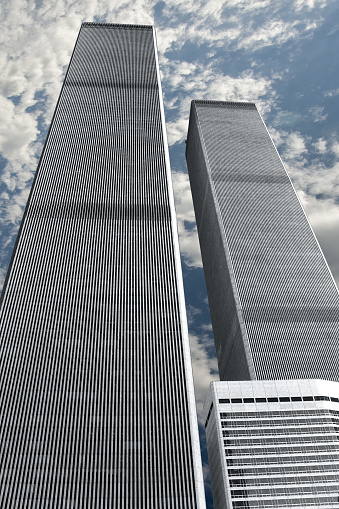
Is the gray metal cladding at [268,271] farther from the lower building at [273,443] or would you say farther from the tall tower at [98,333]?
the tall tower at [98,333]

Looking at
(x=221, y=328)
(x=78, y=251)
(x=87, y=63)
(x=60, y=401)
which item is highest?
(x=87, y=63)

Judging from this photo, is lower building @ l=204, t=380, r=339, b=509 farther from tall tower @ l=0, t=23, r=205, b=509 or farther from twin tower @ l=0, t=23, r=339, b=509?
tall tower @ l=0, t=23, r=205, b=509

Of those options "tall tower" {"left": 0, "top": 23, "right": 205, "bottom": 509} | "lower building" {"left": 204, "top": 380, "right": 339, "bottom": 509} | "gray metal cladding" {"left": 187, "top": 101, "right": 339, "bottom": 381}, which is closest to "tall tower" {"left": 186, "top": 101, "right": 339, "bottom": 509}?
"lower building" {"left": 204, "top": 380, "right": 339, "bottom": 509}

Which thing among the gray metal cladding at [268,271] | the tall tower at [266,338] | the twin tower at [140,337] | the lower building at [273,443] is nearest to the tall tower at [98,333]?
the twin tower at [140,337]

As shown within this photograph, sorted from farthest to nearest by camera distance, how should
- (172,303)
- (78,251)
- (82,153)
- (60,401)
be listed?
1. (82,153)
2. (78,251)
3. (172,303)
4. (60,401)

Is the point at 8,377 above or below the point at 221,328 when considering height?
below

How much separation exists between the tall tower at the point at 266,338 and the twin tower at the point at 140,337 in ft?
1.26

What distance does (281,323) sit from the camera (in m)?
137

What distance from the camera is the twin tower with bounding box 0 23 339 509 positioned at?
76375 mm

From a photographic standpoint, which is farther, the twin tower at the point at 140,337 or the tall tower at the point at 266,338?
the tall tower at the point at 266,338

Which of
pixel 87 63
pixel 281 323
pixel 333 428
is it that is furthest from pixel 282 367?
pixel 87 63

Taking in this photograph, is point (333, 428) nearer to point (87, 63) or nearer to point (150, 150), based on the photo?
point (150, 150)

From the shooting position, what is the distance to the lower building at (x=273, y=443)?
9025 centimetres

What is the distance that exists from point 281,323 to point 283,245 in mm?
33844
